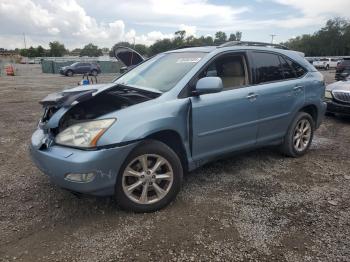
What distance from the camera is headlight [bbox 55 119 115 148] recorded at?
3.03m

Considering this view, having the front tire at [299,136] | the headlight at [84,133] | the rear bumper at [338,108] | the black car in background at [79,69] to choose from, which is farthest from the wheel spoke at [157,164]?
the black car in background at [79,69]

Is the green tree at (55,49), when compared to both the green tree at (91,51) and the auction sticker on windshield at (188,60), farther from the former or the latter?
the auction sticker on windshield at (188,60)

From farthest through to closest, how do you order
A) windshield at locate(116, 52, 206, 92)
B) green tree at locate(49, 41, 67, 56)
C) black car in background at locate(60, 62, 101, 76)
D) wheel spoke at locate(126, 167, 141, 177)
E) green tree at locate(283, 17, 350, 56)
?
green tree at locate(49, 41, 67, 56) < green tree at locate(283, 17, 350, 56) < black car in background at locate(60, 62, 101, 76) < windshield at locate(116, 52, 206, 92) < wheel spoke at locate(126, 167, 141, 177)

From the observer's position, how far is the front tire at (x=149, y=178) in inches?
128

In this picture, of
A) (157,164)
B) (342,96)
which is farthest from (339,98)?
(157,164)

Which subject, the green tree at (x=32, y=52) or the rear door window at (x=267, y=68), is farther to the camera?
the green tree at (x=32, y=52)

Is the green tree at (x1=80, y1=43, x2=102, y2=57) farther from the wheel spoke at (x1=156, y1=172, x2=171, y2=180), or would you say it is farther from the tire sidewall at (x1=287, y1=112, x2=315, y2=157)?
the wheel spoke at (x1=156, y1=172, x2=171, y2=180)

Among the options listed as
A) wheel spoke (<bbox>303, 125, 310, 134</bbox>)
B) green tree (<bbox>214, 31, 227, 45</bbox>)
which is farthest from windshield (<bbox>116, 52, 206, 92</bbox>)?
wheel spoke (<bbox>303, 125, 310, 134</bbox>)

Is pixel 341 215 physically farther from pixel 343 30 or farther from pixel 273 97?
pixel 343 30

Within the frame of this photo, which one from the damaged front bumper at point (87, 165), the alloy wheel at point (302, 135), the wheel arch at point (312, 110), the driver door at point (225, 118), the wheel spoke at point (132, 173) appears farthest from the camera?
the wheel arch at point (312, 110)

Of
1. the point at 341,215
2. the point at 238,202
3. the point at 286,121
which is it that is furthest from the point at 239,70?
the point at 341,215

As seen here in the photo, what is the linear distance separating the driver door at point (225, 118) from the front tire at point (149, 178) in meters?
0.41

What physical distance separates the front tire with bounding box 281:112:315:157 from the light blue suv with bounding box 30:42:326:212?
21 mm

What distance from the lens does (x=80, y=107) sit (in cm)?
350
